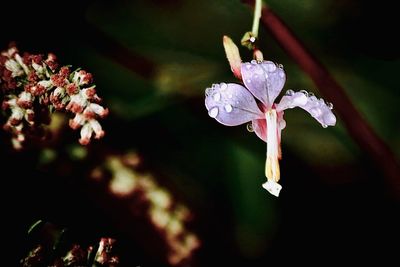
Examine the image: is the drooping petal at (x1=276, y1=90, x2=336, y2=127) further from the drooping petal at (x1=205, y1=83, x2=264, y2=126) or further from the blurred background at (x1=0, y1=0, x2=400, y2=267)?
the blurred background at (x1=0, y1=0, x2=400, y2=267)

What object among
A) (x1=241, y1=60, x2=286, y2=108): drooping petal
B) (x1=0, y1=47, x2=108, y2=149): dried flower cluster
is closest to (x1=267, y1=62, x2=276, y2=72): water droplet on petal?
(x1=241, y1=60, x2=286, y2=108): drooping petal

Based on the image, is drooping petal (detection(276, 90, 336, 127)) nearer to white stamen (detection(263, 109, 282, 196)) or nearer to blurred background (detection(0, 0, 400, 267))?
white stamen (detection(263, 109, 282, 196))

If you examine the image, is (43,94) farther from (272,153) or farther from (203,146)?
(203,146)

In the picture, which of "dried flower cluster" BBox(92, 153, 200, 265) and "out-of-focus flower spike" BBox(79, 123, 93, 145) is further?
"dried flower cluster" BBox(92, 153, 200, 265)

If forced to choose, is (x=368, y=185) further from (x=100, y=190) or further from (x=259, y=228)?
(x=100, y=190)

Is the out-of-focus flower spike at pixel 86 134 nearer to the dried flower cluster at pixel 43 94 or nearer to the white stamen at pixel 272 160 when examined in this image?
the dried flower cluster at pixel 43 94

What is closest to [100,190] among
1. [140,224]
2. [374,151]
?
[140,224]

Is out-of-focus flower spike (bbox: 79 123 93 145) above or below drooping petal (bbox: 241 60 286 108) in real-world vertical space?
below

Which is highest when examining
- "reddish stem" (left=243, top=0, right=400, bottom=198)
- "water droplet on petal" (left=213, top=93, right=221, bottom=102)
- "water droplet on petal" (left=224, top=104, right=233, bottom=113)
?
"water droplet on petal" (left=213, top=93, right=221, bottom=102)

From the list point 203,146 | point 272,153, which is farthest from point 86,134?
point 203,146
